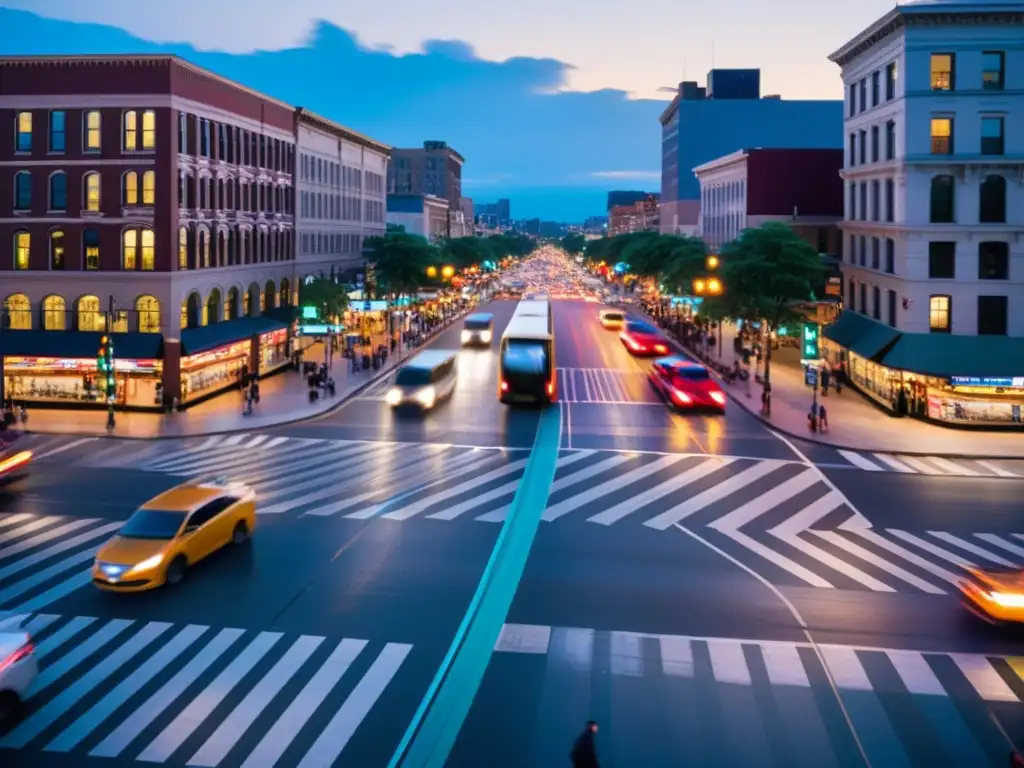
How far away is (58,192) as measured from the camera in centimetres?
4875

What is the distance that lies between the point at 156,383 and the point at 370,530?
25919 mm

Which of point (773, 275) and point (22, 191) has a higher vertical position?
point (22, 191)

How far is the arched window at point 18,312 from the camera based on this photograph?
49000 millimetres

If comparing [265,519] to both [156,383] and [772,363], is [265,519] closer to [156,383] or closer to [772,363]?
[156,383]

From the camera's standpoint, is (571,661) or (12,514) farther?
(12,514)

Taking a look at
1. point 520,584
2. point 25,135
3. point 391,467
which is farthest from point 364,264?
point 520,584

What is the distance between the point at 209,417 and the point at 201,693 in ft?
103

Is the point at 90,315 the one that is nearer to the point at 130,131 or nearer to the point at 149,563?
the point at 130,131

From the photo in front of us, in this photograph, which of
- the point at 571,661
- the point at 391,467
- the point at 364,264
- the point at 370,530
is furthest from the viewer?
the point at 364,264

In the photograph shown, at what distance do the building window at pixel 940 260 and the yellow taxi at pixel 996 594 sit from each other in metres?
31.9

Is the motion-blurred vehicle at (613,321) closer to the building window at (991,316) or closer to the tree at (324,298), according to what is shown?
the tree at (324,298)

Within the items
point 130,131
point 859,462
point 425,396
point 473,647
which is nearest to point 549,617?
point 473,647

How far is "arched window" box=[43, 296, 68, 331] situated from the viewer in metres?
48.9

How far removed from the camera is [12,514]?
28156 millimetres
